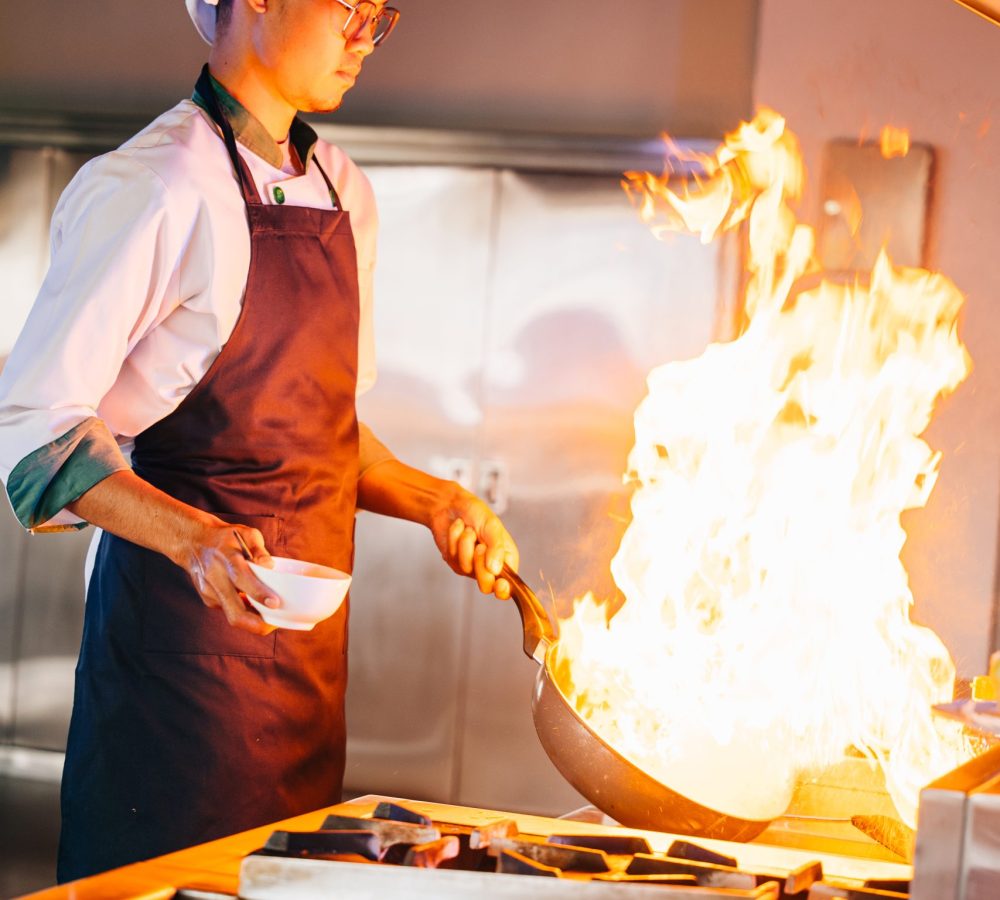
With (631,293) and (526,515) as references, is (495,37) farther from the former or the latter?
(526,515)

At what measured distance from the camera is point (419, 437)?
12.4ft

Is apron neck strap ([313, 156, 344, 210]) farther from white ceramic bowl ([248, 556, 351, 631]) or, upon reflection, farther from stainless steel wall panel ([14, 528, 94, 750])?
stainless steel wall panel ([14, 528, 94, 750])

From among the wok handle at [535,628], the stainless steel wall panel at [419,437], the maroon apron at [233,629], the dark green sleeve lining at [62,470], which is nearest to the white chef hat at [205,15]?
the maroon apron at [233,629]

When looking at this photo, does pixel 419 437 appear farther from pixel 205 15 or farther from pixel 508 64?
pixel 205 15

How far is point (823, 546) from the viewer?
6.17 ft

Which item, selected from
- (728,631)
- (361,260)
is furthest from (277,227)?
(728,631)

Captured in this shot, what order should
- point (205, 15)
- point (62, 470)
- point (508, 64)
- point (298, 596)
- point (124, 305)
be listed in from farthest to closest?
point (508, 64), point (205, 15), point (124, 305), point (62, 470), point (298, 596)

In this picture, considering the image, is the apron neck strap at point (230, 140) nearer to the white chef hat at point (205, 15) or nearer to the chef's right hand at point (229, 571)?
the white chef hat at point (205, 15)

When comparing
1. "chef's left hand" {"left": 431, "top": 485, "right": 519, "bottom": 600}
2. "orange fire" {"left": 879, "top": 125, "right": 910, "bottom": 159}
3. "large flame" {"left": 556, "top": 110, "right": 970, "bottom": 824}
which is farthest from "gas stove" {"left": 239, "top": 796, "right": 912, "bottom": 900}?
"orange fire" {"left": 879, "top": 125, "right": 910, "bottom": 159}


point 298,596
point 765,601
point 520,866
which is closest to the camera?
point 520,866

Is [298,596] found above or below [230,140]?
below

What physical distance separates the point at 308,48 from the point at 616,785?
106 centimetres

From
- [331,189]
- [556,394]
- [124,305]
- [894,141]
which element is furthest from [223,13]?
[894,141]

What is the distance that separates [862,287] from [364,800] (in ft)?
8.60
